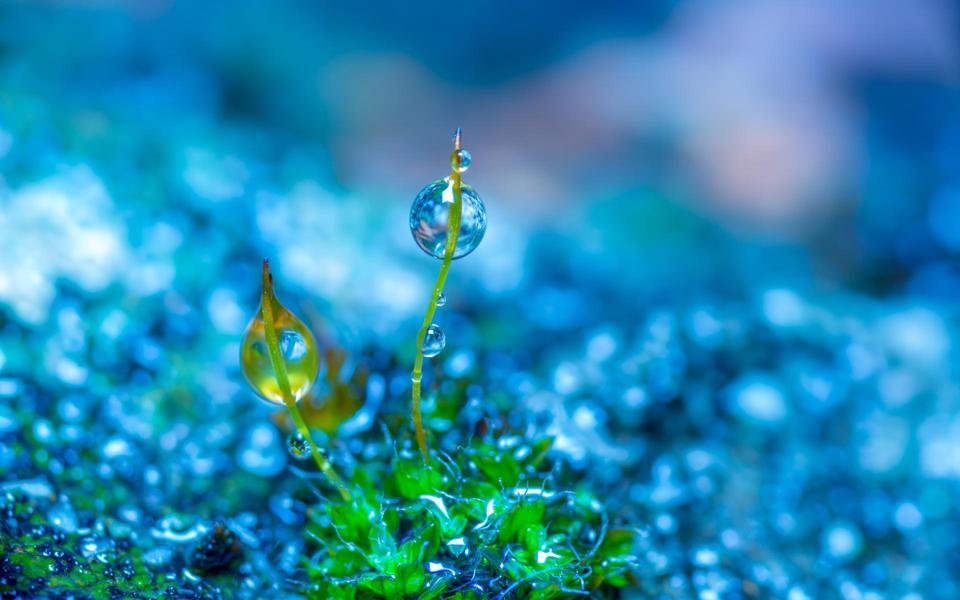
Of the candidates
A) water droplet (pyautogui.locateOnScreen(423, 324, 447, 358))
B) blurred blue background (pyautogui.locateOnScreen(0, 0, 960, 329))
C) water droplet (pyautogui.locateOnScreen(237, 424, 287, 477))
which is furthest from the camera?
blurred blue background (pyautogui.locateOnScreen(0, 0, 960, 329))

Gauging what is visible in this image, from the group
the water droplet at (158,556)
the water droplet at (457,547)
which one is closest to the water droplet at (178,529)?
the water droplet at (158,556)

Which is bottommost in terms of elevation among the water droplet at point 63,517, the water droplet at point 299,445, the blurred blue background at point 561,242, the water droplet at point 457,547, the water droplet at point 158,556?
the water droplet at point 457,547

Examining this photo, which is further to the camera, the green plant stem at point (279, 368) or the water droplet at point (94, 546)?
the water droplet at point (94, 546)

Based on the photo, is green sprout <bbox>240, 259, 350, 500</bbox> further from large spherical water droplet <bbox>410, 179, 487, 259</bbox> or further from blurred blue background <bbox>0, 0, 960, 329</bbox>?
blurred blue background <bbox>0, 0, 960, 329</bbox>

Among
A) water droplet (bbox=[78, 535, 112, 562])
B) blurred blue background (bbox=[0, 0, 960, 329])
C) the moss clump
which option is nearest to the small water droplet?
the moss clump

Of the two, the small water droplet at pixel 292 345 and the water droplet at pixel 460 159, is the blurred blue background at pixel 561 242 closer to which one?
the small water droplet at pixel 292 345

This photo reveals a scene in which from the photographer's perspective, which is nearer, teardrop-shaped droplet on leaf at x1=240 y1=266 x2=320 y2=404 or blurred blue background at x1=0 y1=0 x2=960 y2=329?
teardrop-shaped droplet on leaf at x1=240 y1=266 x2=320 y2=404

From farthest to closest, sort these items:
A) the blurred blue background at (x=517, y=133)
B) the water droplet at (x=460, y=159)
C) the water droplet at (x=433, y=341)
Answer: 1. the blurred blue background at (x=517, y=133)
2. the water droplet at (x=433, y=341)
3. the water droplet at (x=460, y=159)

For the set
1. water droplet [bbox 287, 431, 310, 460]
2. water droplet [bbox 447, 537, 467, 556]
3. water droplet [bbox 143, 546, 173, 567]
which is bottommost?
water droplet [bbox 447, 537, 467, 556]

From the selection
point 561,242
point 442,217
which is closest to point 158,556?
point 442,217
